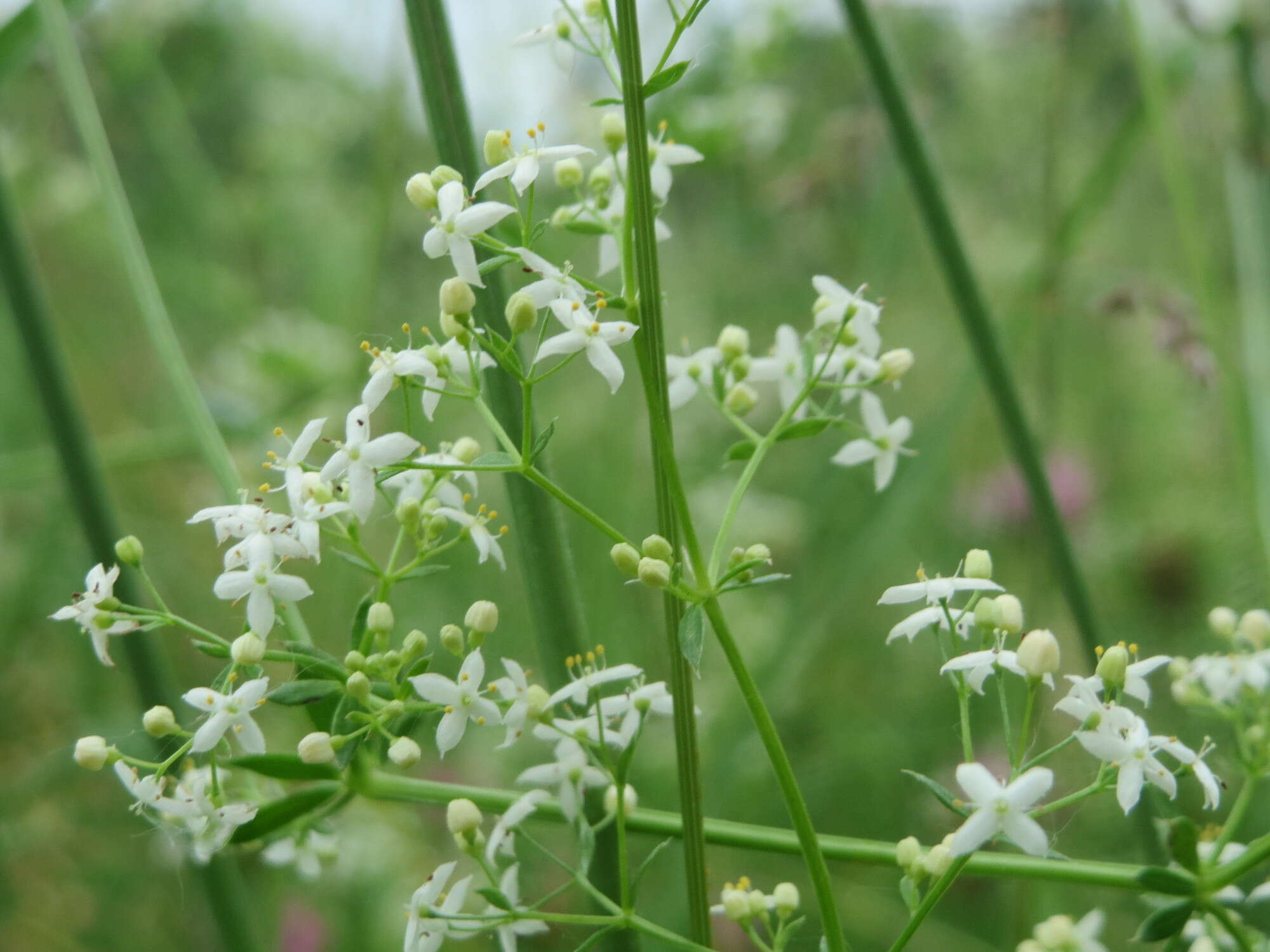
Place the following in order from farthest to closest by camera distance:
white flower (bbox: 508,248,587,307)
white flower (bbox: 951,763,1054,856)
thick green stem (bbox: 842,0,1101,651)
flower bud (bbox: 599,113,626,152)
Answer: thick green stem (bbox: 842,0,1101,651) < flower bud (bbox: 599,113,626,152) < white flower (bbox: 508,248,587,307) < white flower (bbox: 951,763,1054,856)

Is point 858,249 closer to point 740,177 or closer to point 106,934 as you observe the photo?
point 740,177

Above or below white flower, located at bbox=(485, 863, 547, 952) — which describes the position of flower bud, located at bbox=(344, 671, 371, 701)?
above

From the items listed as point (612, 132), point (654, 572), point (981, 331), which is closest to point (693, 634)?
point (654, 572)

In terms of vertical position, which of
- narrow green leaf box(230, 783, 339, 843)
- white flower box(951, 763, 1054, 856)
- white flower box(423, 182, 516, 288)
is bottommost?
white flower box(951, 763, 1054, 856)

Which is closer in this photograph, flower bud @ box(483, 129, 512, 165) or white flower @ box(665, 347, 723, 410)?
flower bud @ box(483, 129, 512, 165)

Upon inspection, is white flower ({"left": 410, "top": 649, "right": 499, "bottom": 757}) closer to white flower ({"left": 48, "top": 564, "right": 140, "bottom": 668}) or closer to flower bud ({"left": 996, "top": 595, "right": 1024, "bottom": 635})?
white flower ({"left": 48, "top": 564, "right": 140, "bottom": 668})

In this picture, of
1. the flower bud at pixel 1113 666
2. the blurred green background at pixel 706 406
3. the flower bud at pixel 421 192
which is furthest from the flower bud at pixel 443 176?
the blurred green background at pixel 706 406

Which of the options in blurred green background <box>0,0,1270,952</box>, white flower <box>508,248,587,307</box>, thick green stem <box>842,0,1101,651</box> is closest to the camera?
white flower <box>508,248,587,307</box>

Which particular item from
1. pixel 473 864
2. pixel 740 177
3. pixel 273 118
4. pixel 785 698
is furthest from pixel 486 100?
pixel 473 864

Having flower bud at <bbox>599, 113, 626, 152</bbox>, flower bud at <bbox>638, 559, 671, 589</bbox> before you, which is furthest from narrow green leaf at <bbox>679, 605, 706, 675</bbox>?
flower bud at <bbox>599, 113, 626, 152</bbox>
